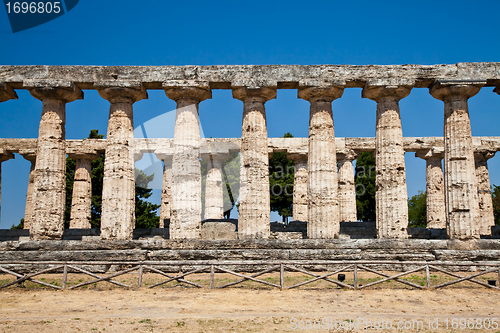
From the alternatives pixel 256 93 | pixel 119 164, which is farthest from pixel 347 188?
pixel 119 164

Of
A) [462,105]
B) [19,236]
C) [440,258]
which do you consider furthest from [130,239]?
[462,105]

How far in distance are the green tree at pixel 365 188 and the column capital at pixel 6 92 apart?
34818 mm

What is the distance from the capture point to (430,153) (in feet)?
93.9

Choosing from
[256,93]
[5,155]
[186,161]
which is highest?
[256,93]

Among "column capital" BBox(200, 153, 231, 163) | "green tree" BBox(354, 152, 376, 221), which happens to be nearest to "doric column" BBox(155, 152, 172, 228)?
"column capital" BBox(200, 153, 231, 163)

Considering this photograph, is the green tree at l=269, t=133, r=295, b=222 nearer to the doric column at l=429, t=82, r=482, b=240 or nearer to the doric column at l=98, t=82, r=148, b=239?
the doric column at l=429, t=82, r=482, b=240

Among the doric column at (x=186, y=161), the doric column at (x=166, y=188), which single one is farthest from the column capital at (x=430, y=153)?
the doric column at (x=166, y=188)

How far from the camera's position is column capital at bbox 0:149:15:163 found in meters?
28.8

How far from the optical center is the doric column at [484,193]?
28.5 metres

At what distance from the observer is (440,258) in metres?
18.2

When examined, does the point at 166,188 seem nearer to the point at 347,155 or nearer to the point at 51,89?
the point at 51,89

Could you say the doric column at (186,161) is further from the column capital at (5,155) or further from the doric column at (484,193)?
the doric column at (484,193)

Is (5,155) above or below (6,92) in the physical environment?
below

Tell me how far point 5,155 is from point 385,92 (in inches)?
944
